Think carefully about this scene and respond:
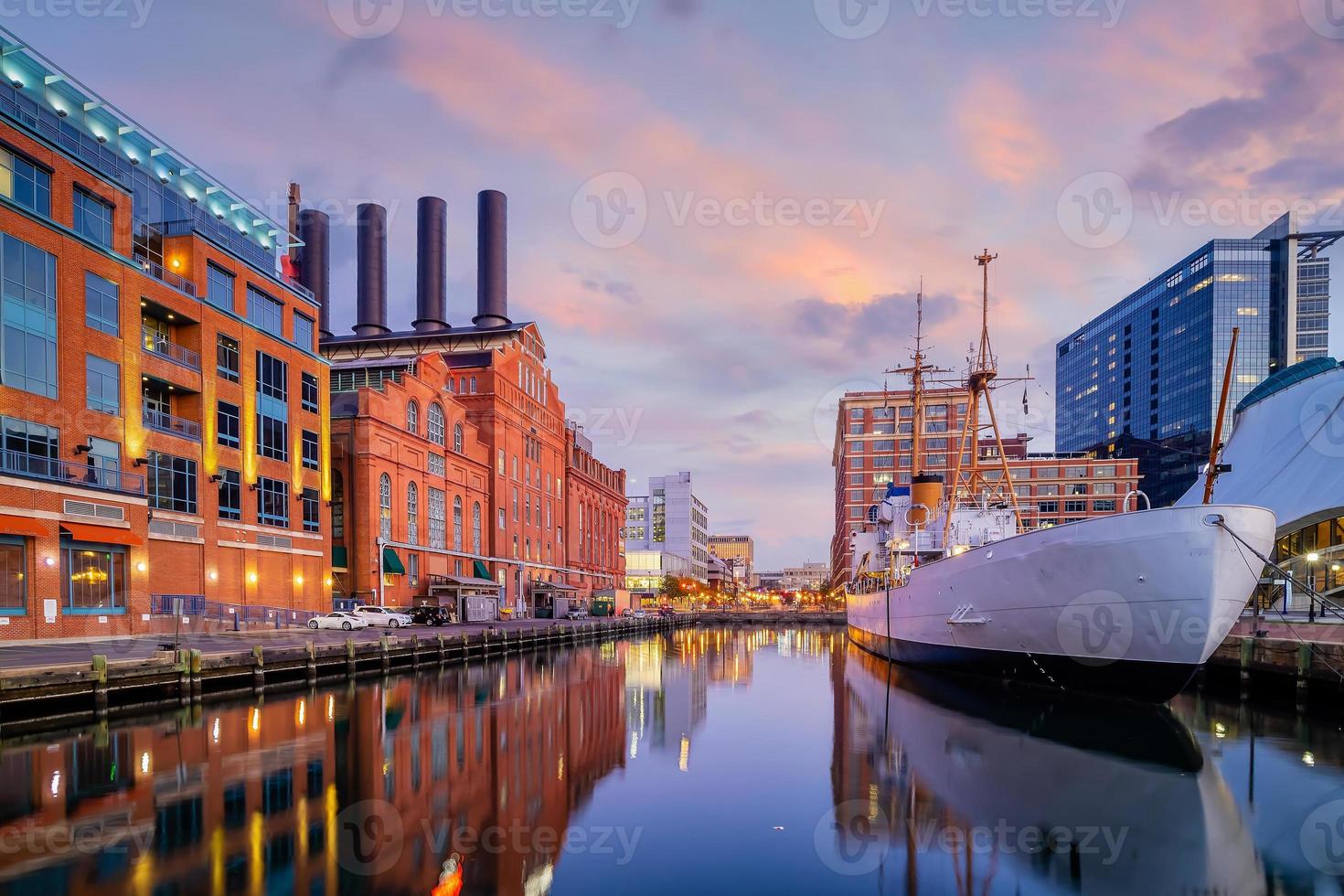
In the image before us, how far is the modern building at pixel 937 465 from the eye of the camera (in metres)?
111

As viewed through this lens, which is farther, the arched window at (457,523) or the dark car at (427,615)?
the arched window at (457,523)

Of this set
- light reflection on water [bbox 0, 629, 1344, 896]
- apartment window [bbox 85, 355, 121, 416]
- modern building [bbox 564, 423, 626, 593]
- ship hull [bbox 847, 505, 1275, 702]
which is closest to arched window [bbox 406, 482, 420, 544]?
apartment window [bbox 85, 355, 121, 416]

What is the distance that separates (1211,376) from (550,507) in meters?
111

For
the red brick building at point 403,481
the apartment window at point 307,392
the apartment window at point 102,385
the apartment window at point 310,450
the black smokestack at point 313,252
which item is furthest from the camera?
the black smokestack at point 313,252

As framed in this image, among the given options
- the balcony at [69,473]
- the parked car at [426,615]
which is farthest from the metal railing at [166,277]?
the parked car at [426,615]

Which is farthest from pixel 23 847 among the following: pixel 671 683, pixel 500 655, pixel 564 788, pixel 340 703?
pixel 500 655

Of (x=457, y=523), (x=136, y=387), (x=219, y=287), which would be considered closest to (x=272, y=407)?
(x=219, y=287)

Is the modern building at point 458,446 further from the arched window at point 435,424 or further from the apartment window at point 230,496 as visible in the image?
the apartment window at point 230,496

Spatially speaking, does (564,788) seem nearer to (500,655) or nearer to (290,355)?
(500,655)

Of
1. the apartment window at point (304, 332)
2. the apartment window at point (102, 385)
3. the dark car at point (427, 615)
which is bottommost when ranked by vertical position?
the dark car at point (427, 615)

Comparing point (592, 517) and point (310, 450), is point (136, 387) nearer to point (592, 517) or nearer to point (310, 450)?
point (310, 450)

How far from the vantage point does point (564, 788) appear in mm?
15164

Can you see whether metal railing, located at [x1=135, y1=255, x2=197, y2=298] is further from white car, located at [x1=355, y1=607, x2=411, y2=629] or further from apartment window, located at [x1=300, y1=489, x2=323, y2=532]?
white car, located at [x1=355, y1=607, x2=411, y2=629]

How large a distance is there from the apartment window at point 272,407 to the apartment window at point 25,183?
46.5 feet
